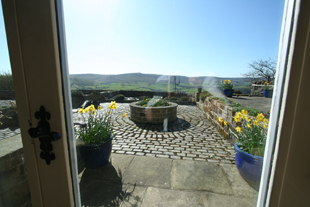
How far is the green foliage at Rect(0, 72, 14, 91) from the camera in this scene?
2.43ft

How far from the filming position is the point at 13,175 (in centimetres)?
85

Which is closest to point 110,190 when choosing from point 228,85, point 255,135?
point 255,135

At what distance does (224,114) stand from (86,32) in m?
4.01

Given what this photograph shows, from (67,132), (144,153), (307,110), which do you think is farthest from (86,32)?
(144,153)

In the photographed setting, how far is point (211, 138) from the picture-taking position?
146 inches

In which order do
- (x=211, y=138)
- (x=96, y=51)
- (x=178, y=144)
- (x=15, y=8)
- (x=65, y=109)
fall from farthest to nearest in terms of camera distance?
(x=211, y=138) → (x=178, y=144) → (x=96, y=51) → (x=65, y=109) → (x=15, y=8)

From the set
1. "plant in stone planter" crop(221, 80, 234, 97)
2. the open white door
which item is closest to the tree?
"plant in stone planter" crop(221, 80, 234, 97)

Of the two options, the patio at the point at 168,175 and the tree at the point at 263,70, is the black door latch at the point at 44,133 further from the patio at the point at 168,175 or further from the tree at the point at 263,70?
the tree at the point at 263,70

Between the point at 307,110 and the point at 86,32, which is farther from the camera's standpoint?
the point at 86,32

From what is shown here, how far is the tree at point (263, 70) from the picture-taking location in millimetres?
732

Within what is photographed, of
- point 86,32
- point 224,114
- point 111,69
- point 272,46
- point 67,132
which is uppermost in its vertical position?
point 86,32

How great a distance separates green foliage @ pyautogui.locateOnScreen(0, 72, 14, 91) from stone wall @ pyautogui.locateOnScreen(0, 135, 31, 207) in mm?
286

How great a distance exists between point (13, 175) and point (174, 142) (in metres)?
2.94

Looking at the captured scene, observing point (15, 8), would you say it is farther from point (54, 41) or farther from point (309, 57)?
point (309, 57)
